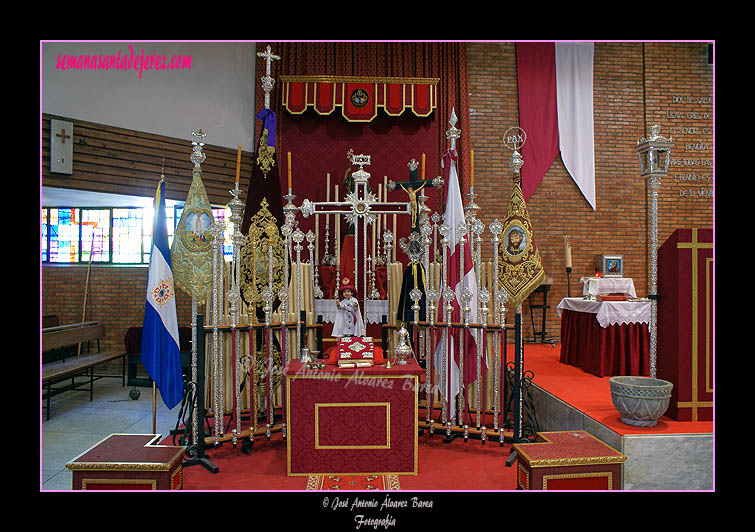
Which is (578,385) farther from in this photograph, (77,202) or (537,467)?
(77,202)

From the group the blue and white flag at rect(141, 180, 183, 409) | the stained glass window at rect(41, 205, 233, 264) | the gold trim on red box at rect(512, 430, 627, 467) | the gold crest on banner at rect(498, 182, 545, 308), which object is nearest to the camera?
the gold trim on red box at rect(512, 430, 627, 467)

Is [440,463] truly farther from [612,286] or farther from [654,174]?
[612,286]

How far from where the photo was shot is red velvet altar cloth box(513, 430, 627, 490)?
2.68 m

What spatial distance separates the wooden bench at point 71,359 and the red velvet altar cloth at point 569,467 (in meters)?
5.22

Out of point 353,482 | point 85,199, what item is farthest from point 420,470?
point 85,199

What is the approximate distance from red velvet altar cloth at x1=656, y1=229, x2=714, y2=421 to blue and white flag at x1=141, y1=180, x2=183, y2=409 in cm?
393

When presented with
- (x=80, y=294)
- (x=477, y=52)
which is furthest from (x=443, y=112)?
(x=80, y=294)

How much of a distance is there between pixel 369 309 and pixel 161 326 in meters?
2.07

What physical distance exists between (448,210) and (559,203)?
4405 millimetres

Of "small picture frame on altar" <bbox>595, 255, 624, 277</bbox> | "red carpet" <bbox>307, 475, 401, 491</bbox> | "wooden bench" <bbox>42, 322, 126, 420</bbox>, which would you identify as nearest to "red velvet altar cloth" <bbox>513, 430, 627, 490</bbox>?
"red carpet" <bbox>307, 475, 401, 491</bbox>

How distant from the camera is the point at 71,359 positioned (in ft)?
21.9

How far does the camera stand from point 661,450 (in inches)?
120

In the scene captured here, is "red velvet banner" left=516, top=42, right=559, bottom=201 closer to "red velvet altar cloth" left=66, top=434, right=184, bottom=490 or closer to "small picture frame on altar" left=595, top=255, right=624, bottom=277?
"small picture frame on altar" left=595, top=255, right=624, bottom=277

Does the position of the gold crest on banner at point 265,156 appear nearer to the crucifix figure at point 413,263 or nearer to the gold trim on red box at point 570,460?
the crucifix figure at point 413,263
